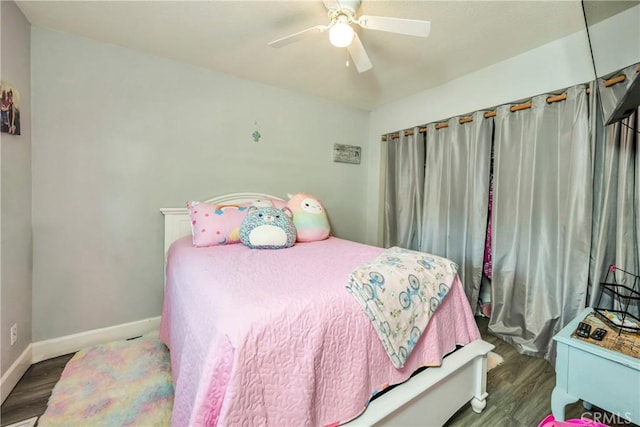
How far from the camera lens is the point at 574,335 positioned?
50.1 inches

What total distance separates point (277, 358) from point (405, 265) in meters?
0.76

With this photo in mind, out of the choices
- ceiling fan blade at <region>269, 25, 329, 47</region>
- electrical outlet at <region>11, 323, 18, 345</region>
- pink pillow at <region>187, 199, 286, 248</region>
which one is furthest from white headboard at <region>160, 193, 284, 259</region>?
ceiling fan blade at <region>269, 25, 329, 47</region>

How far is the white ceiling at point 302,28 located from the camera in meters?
1.62

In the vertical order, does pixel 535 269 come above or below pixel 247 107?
below

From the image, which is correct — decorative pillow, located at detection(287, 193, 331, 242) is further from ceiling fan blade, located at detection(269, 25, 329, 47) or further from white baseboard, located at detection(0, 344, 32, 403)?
white baseboard, located at detection(0, 344, 32, 403)

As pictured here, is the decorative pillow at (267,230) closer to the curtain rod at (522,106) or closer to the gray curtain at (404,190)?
the gray curtain at (404,190)

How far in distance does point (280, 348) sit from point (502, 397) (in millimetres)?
1521

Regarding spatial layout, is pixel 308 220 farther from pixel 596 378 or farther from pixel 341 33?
pixel 596 378

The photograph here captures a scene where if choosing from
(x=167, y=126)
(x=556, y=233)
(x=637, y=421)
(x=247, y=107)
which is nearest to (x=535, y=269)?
(x=556, y=233)

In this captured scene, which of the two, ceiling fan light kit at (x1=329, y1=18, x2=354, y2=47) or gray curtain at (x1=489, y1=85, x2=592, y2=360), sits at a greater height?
ceiling fan light kit at (x1=329, y1=18, x2=354, y2=47)

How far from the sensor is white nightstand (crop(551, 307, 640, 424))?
1.08 metres

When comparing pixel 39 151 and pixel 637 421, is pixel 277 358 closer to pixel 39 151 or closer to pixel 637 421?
pixel 637 421

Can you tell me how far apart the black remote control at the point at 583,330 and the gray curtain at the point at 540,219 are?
605mm

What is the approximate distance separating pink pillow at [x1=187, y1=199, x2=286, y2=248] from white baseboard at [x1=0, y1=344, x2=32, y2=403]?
1.20 m
